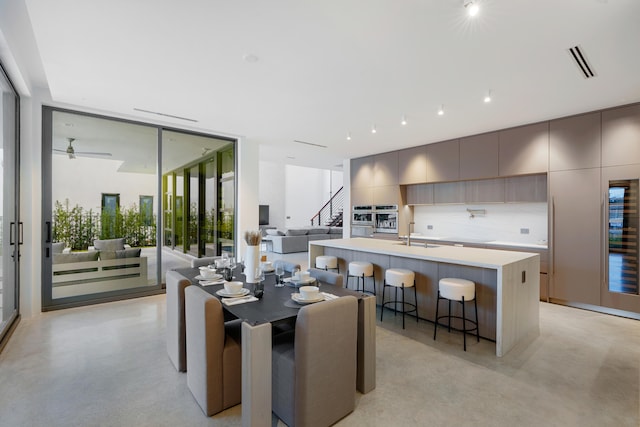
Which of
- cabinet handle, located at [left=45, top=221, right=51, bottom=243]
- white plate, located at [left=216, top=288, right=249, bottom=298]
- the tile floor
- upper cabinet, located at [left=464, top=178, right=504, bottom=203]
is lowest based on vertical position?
the tile floor

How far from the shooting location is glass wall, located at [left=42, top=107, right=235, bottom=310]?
399cm

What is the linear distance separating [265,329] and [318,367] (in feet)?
1.35

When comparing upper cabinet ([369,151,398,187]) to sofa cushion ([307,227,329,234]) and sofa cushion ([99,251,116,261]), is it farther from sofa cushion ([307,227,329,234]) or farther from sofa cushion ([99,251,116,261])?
sofa cushion ([99,251,116,261])

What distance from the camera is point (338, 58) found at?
9.00 ft

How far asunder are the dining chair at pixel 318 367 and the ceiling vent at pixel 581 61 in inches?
111

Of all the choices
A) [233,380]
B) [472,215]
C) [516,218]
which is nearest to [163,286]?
[233,380]

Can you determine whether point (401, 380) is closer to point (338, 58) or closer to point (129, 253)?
point (338, 58)

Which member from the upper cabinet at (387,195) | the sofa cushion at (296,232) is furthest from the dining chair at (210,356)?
the sofa cushion at (296,232)

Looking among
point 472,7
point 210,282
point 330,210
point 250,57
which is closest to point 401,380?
point 210,282

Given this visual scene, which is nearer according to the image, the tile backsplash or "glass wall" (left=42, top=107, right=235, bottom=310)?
"glass wall" (left=42, top=107, right=235, bottom=310)

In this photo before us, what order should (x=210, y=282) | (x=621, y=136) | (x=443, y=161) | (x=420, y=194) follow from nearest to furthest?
1. (x=210, y=282)
2. (x=621, y=136)
3. (x=443, y=161)
4. (x=420, y=194)

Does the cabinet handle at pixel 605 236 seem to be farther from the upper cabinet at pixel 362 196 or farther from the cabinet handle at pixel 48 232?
the cabinet handle at pixel 48 232

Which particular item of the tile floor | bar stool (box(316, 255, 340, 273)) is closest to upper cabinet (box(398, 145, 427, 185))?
bar stool (box(316, 255, 340, 273))

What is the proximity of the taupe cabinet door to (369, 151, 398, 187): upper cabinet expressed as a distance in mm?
2826
